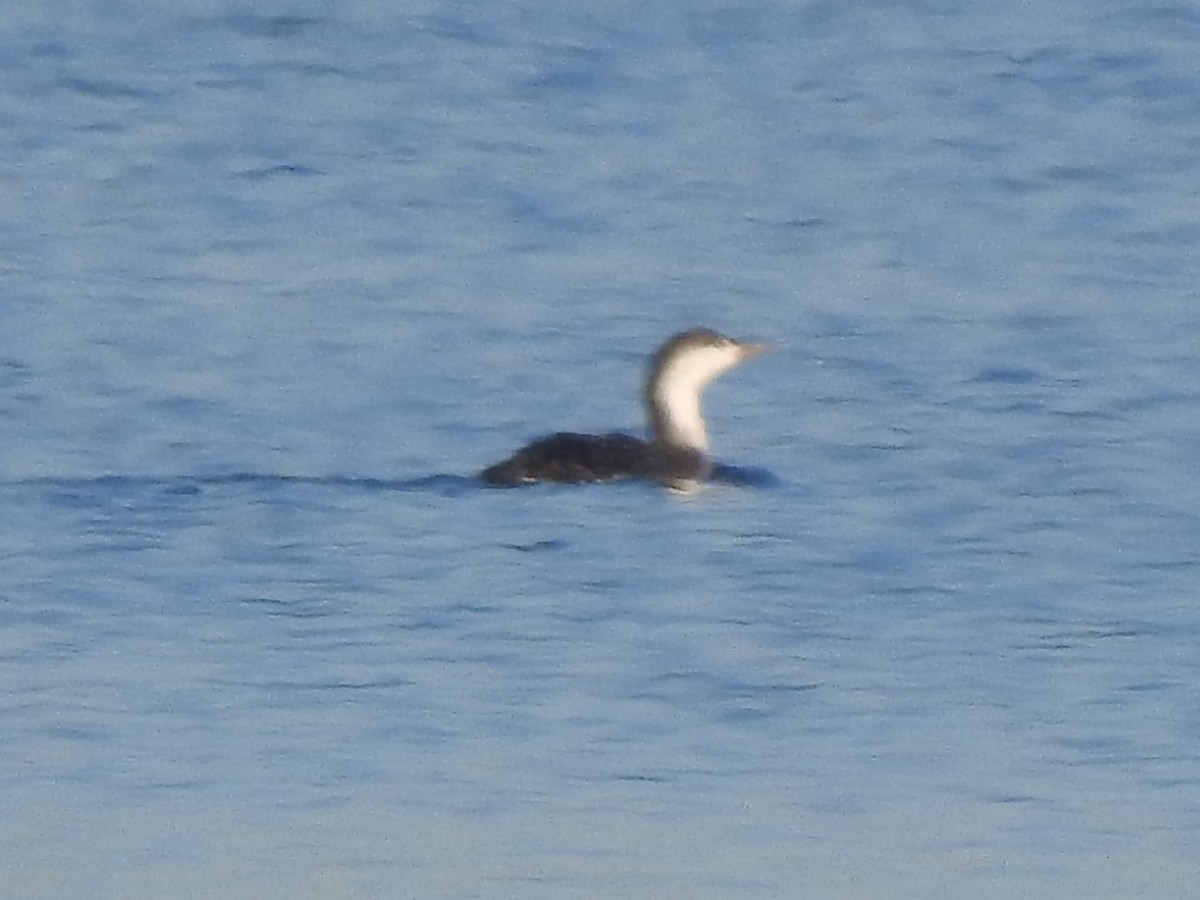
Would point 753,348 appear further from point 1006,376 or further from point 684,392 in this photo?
point 1006,376

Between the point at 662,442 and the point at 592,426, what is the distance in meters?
0.83

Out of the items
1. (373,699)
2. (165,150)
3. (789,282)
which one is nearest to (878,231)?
(789,282)

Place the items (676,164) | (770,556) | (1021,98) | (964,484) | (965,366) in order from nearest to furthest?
(770,556)
(964,484)
(965,366)
(676,164)
(1021,98)

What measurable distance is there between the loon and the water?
16 centimetres

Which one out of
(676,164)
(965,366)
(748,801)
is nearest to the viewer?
(748,801)

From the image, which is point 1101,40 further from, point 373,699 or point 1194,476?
point 373,699

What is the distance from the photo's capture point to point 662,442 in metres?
13.5

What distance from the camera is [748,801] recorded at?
27.8ft

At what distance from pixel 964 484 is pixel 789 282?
3762 millimetres

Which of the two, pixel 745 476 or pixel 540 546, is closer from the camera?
pixel 540 546

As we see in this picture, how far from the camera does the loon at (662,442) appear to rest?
494 inches

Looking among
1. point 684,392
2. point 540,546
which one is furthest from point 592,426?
point 540,546

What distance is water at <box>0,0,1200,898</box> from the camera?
28.2 ft

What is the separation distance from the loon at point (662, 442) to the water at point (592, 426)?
0.16m
